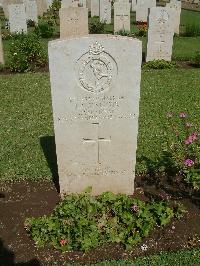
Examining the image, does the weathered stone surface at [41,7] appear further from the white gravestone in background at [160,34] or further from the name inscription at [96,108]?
the name inscription at [96,108]

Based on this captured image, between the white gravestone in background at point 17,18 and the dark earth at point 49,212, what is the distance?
13.1 metres

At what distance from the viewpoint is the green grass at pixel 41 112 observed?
5809 millimetres

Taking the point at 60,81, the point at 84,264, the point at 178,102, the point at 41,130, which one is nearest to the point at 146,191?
the point at 84,264

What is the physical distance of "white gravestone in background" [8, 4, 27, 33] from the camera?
16.4 m

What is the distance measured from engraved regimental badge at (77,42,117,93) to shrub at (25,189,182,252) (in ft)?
4.56

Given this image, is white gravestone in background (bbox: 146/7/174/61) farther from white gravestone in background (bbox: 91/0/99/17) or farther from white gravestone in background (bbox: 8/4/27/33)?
white gravestone in background (bbox: 91/0/99/17)

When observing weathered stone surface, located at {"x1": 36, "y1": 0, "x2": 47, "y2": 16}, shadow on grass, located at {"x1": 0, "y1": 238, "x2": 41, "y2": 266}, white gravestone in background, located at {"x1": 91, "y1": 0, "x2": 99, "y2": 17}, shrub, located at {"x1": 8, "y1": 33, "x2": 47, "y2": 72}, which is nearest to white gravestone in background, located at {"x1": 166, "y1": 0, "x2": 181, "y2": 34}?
white gravestone in background, located at {"x1": 91, "y1": 0, "x2": 99, "y2": 17}

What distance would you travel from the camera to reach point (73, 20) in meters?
11.9

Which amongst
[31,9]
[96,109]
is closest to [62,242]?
[96,109]

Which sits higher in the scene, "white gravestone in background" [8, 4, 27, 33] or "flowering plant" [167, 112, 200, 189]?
"white gravestone in background" [8, 4, 27, 33]

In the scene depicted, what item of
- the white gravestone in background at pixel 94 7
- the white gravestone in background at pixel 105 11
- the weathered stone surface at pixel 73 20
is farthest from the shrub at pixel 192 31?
the white gravestone in background at pixel 94 7

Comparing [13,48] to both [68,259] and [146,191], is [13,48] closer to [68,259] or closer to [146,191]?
[146,191]

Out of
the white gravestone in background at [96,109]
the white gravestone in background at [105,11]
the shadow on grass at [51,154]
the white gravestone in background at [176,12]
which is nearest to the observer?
the white gravestone in background at [96,109]

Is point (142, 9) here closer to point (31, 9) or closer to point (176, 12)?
point (176, 12)
